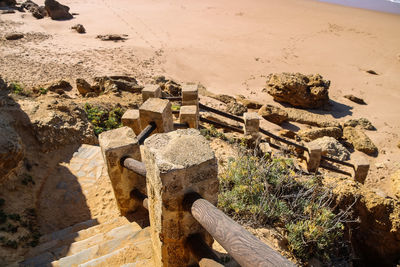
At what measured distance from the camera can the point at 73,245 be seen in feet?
11.6

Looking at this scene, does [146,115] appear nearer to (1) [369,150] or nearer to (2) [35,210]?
(2) [35,210]

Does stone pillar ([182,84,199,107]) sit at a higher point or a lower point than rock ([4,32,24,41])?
higher

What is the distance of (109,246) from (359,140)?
33.9 ft

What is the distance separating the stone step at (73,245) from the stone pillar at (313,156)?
5.76 meters

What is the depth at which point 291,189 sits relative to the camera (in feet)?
15.8

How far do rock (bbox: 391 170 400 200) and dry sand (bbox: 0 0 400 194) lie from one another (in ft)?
0.96

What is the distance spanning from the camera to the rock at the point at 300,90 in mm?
12938

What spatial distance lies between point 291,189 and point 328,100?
1039 centimetres

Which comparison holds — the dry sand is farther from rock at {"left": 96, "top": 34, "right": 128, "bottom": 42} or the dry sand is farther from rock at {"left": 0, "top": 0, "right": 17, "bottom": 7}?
rock at {"left": 0, "top": 0, "right": 17, "bottom": 7}

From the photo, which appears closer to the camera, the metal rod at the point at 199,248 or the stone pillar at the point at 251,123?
the metal rod at the point at 199,248

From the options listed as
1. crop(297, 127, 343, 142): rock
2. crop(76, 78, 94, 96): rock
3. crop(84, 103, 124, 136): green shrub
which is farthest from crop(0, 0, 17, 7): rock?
crop(297, 127, 343, 142): rock

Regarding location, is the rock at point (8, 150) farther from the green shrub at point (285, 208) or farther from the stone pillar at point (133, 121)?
the green shrub at point (285, 208)

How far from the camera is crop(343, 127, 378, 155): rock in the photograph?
412 inches

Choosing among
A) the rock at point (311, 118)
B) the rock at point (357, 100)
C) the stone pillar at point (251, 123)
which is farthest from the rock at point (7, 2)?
the rock at point (357, 100)
